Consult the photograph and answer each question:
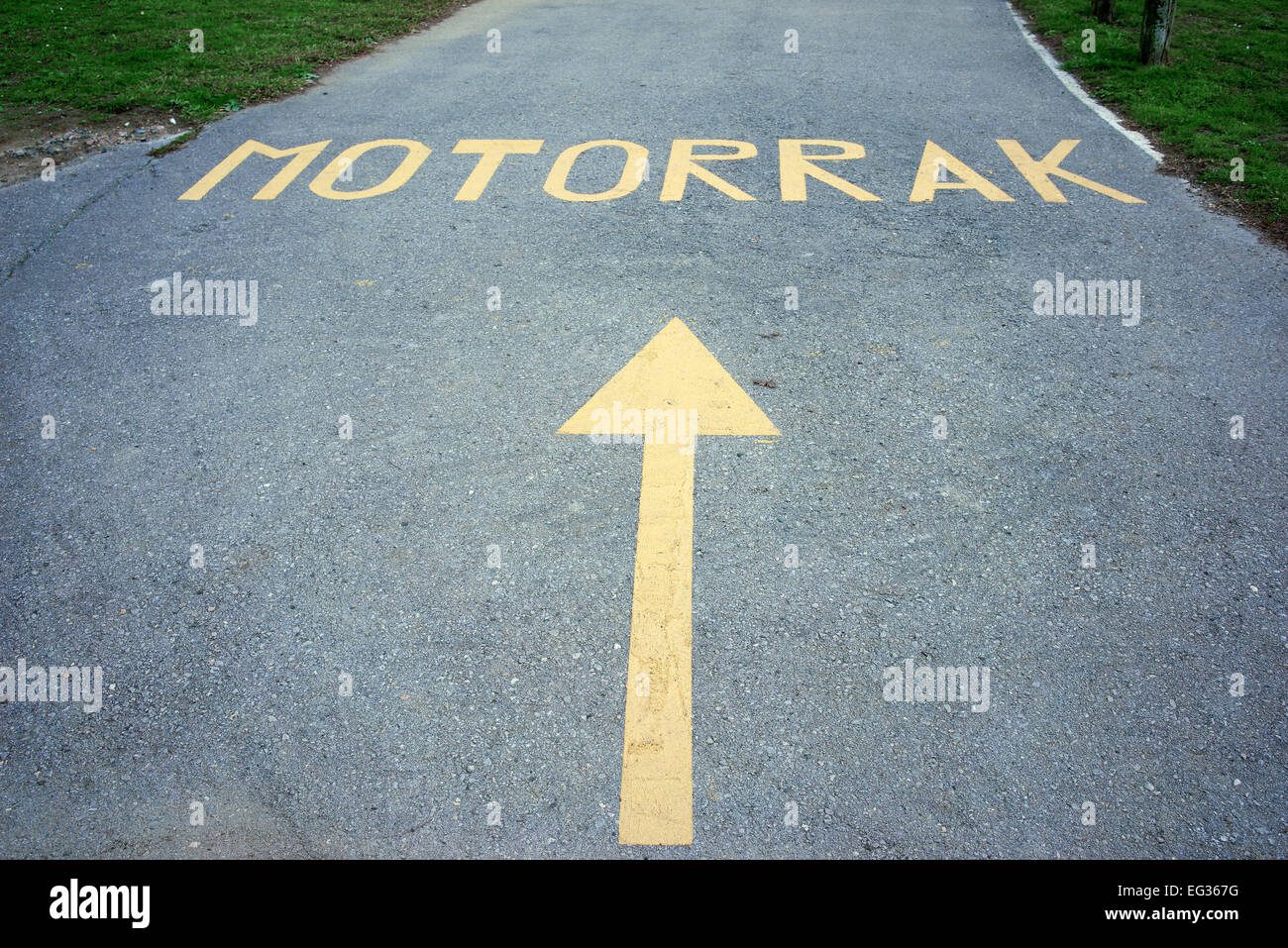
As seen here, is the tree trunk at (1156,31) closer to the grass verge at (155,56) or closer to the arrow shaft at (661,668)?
the arrow shaft at (661,668)

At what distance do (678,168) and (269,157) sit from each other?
3716 millimetres

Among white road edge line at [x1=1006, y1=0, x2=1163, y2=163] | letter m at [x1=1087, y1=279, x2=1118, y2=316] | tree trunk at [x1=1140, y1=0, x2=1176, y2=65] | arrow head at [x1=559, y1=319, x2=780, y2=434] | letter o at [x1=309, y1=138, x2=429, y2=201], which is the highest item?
tree trunk at [x1=1140, y1=0, x2=1176, y2=65]

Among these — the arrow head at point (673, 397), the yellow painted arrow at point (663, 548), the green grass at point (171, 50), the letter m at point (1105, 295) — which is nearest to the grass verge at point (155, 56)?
the green grass at point (171, 50)

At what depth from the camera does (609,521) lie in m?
4.00

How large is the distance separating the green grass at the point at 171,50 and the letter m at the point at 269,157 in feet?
4.07

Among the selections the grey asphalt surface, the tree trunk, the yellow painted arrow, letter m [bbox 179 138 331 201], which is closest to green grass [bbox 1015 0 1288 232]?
the tree trunk

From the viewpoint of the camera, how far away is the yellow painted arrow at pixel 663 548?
9.66 feet

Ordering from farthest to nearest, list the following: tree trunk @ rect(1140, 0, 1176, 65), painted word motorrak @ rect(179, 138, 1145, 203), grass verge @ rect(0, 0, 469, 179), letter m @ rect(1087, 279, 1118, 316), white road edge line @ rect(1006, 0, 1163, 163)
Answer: tree trunk @ rect(1140, 0, 1176, 65) → grass verge @ rect(0, 0, 469, 179) → white road edge line @ rect(1006, 0, 1163, 163) → painted word motorrak @ rect(179, 138, 1145, 203) → letter m @ rect(1087, 279, 1118, 316)

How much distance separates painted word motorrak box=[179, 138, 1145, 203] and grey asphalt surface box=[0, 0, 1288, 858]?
170mm

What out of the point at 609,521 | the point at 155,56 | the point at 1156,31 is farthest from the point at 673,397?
the point at 155,56

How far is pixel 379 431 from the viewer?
453 cm

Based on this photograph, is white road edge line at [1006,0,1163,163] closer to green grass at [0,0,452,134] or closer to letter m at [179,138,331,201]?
letter m at [179,138,331,201]

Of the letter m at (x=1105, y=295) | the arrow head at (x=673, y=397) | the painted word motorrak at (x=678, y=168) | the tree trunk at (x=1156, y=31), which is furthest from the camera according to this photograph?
the tree trunk at (x=1156, y=31)

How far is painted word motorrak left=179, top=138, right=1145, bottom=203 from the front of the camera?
7.02 meters
